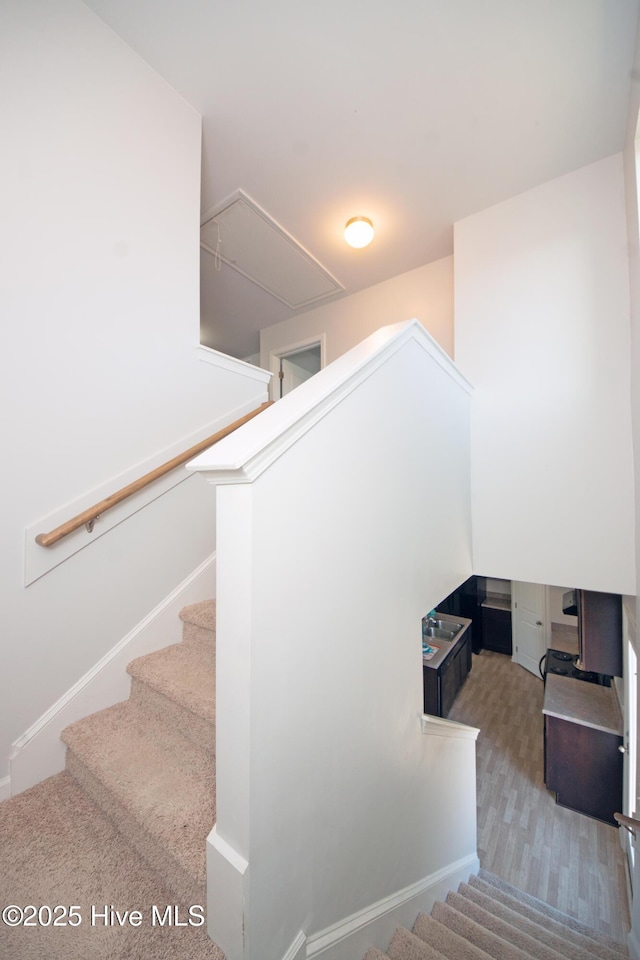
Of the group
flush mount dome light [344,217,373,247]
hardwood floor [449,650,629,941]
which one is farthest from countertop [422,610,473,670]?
flush mount dome light [344,217,373,247]

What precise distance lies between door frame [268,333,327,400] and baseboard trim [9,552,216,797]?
2.67 metres

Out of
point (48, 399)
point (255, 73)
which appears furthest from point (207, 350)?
point (255, 73)

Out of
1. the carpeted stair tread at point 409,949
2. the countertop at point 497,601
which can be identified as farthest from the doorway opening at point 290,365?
the countertop at point 497,601

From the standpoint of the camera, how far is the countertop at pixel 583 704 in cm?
319

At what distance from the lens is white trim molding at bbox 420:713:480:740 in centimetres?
167

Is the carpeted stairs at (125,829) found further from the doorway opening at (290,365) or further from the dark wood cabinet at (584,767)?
the dark wood cabinet at (584,767)

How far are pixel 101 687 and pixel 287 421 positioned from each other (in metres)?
1.48

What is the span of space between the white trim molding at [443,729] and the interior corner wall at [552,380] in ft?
3.00

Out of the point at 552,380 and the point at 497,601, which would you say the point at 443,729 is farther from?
the point at 497,601

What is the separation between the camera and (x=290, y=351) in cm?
425

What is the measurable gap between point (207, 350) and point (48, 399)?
0.85 meters

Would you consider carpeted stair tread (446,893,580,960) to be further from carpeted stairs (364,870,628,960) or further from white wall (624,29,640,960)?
white wall (624,29,640,960)

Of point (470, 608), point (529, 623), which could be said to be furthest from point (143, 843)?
point (470, 608)

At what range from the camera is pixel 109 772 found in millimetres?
1186
